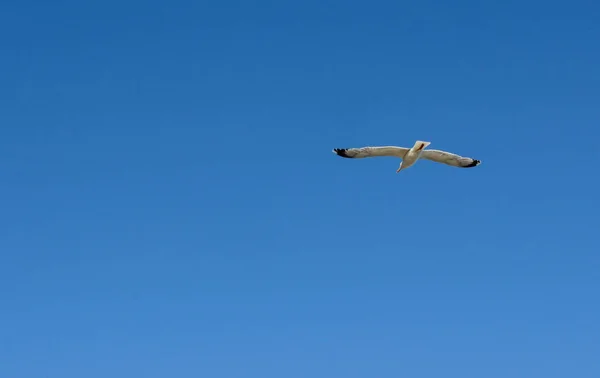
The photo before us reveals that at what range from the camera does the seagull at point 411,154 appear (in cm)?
8000

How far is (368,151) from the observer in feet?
264

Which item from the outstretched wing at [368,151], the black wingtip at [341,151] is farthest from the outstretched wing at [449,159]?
the black wingtip at [341,151]

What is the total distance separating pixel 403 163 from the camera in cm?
8156

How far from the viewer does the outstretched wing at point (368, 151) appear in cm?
8000

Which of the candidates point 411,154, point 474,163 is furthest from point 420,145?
point 474,163

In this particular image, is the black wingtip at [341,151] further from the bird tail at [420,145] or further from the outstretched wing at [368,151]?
the bird tail at [420,145]

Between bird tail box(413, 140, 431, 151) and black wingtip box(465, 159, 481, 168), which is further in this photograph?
black wingtip box(465, 159, 481, 168)

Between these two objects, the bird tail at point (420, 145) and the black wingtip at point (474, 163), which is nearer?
the bird tail at point (420, 145)

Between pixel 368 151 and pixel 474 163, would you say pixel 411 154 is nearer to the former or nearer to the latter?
pixel 368 151

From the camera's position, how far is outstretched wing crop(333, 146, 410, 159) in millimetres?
80000

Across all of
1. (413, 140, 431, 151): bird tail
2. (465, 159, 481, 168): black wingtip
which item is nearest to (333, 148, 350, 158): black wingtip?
(413, 140, 431, 151): bird tail

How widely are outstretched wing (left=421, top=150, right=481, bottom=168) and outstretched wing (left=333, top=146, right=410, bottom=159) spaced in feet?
5.45

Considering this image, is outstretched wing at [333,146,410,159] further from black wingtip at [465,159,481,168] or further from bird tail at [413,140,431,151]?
black wingtip at [465,159,481,168]

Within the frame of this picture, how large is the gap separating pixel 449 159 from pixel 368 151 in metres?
5.82
